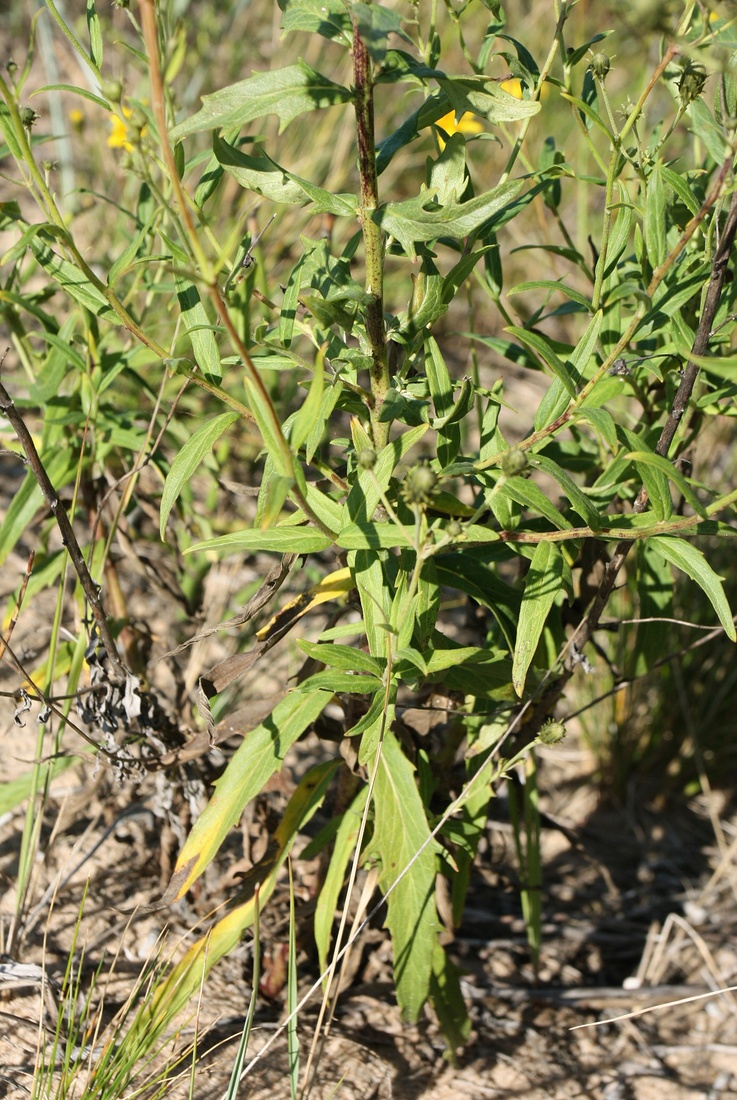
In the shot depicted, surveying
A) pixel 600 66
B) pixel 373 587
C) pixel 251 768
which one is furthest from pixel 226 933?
pixel 600 66

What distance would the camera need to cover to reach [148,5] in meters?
0.75

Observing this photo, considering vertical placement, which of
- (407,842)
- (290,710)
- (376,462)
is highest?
(376,462)

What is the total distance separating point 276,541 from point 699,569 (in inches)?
19.9

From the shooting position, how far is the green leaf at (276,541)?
1117 mm

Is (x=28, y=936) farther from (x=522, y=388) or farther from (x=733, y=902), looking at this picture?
(x=522, y=388)

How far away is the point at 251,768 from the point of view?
51.6 inches

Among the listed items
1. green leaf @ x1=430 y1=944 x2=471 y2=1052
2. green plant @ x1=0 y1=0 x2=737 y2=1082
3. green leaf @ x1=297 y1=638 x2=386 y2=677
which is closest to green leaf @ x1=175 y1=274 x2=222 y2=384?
green plant @ x1=0 y1=0 x2=737 y2=1082

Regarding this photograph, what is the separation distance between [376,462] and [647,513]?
36 centimetres

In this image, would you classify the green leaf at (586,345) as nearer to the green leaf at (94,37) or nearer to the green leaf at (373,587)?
the green leaf at (373,587)

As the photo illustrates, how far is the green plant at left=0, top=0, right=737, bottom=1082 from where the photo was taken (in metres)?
1.05

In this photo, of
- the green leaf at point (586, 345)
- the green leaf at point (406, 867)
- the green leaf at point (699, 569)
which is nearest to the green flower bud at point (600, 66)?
the green leaf at point (586, 345)

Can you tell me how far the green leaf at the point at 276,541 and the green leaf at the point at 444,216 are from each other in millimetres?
353

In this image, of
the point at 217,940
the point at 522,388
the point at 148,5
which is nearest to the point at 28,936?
the point at 217,940

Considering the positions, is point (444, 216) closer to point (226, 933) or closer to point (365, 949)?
point (226, 933)
